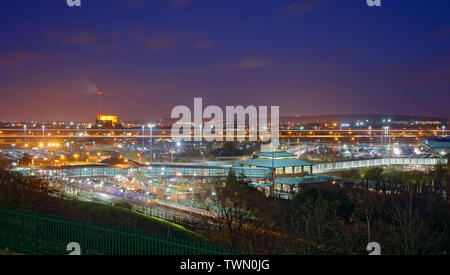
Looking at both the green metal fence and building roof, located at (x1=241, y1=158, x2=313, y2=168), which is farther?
building roof, located at (x1=241, y1=158, x2=313, y2=168)

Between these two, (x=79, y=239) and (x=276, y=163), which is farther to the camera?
(x=276, y=163)

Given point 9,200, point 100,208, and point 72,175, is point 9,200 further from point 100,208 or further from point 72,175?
point 72,175

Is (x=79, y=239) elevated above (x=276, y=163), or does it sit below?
above

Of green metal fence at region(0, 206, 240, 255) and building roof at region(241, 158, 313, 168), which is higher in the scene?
green metal fence at region(0, 206, 240, 255)

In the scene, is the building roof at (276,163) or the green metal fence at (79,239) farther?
the building roof at (276,163)

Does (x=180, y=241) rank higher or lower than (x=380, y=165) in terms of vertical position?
higher

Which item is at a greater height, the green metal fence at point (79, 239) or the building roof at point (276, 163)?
the green metal fence at point (79, 239)

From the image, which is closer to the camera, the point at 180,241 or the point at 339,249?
the point at 180,241
